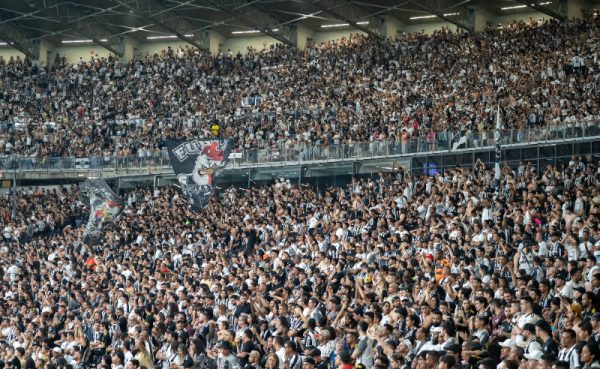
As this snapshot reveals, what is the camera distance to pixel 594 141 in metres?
26.7

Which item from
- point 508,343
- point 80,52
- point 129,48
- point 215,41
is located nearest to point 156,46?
point 129,48

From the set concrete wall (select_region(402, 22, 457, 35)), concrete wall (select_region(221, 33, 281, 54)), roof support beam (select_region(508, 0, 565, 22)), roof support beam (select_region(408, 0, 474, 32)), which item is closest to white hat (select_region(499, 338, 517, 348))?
roof support beam (select_region(508, 0, 565, 22))

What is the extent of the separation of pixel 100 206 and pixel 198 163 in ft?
17.1

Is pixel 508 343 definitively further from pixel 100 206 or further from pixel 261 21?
pixel 261 21

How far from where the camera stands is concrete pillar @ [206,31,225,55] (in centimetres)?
4825

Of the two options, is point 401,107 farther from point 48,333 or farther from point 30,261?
point 48,333

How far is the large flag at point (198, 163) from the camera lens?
25812mm

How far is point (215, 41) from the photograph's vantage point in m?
48.6

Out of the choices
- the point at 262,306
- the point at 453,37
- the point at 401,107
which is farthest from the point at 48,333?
the point at 453,37

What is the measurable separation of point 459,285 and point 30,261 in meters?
18.4

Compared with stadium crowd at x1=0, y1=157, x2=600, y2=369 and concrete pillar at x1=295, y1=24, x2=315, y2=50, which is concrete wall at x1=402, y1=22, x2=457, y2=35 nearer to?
concrete pillar at x1=295, y1=24, x2=315, y2=50

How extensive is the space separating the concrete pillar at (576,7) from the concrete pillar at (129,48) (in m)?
21.9

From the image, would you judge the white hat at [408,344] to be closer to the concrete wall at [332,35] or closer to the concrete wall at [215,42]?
the concrete wall at [332,35]

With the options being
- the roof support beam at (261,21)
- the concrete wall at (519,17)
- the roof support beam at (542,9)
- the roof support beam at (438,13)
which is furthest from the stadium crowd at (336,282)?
the concrete wall at (519,17)
